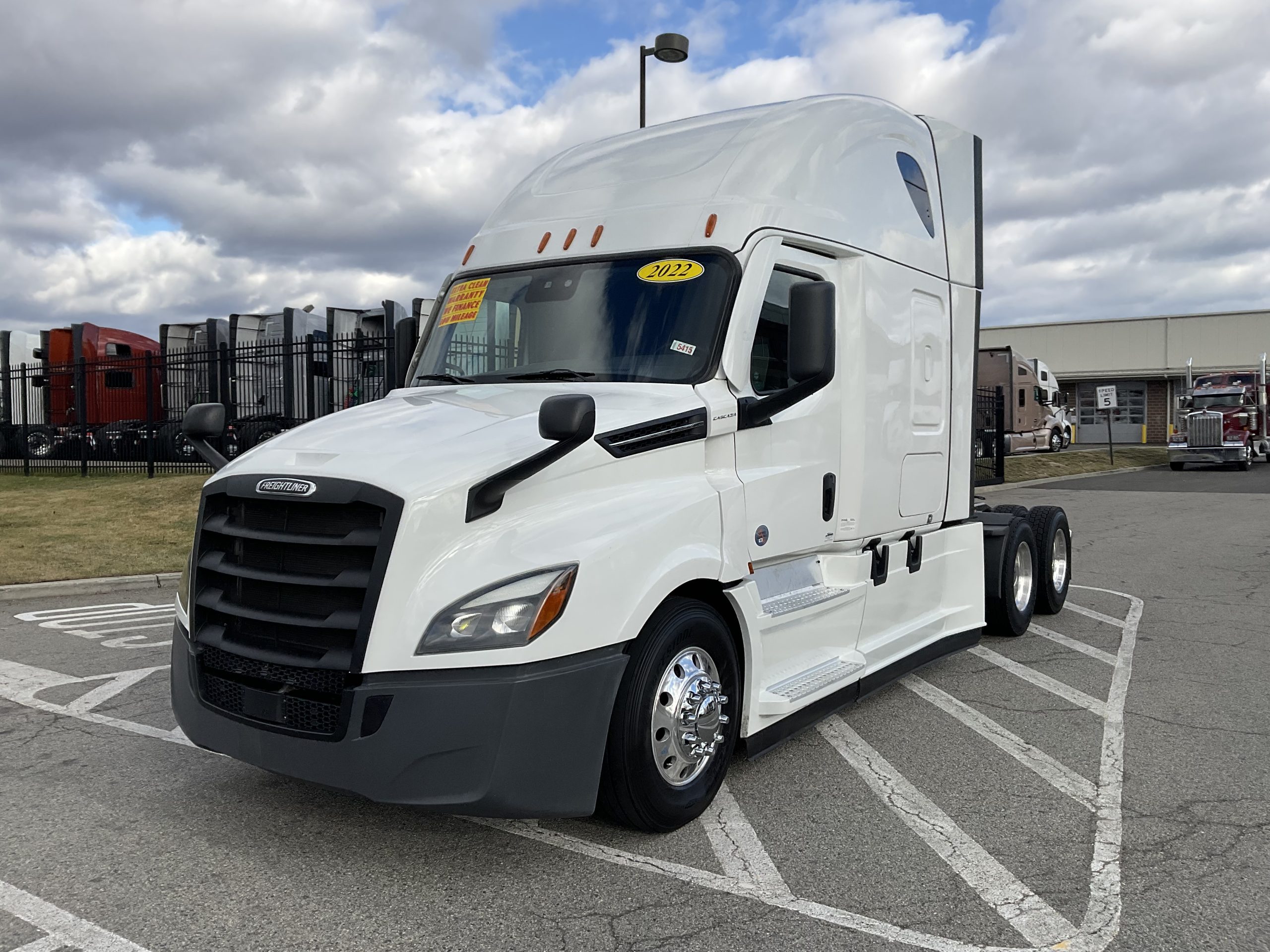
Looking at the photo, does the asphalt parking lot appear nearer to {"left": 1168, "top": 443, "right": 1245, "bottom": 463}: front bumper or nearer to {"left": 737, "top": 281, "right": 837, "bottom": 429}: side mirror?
{"left": 737, "top": 281, "right": 837, "bottom": 429}: side mirror

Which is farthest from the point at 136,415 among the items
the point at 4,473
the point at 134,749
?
the point at 134,749

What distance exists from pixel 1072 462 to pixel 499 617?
3410 centimetres

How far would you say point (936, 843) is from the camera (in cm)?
406

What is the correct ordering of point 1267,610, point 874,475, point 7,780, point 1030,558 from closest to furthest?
point 7,780 → point 874,475 → point 1030,558 → point 1267,610

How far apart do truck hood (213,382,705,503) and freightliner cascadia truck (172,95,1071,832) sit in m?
0.02

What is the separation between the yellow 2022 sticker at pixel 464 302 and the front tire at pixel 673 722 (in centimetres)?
204

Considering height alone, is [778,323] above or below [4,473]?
above

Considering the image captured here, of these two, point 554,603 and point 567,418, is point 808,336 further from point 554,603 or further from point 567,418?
point 554,603

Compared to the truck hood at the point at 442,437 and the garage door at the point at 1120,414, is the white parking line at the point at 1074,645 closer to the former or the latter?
the truck hood at the point at 442,437

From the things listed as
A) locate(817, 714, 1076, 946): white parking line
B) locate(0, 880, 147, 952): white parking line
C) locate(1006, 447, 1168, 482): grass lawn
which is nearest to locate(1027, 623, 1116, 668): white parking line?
locate(817, 714, 1076, 946): white parking line

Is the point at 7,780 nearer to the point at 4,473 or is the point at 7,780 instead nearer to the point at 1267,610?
the point at 1267,610

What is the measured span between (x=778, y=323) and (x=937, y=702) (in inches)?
101

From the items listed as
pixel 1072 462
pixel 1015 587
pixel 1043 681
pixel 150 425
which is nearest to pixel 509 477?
pixel 1043 681

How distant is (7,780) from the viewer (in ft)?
15.7
